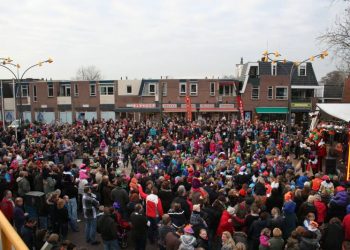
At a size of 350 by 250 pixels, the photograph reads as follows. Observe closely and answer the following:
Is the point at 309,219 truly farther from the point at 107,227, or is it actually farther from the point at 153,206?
the point at 107,227

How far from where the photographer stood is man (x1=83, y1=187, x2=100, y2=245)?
886cm

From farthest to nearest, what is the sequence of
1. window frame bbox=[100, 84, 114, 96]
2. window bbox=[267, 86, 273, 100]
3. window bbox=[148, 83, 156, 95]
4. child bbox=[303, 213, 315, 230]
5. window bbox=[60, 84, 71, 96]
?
window bbox=[60, 84, 71, 96]
window frame bbox=[100, 84, 114, 96]
window bbox=[148, 83, 156, 95]
window bbox=[267, 86, 273, 100]
child bbox=[303, 213, 315, 230]

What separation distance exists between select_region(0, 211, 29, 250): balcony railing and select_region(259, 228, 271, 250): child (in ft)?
18.1

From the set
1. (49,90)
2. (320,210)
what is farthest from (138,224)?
(49,90)

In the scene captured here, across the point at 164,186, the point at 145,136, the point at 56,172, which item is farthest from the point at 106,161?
the point at 145,136

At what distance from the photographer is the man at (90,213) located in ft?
29.1

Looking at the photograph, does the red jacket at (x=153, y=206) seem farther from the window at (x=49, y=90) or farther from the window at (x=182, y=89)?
the window at (x=49, y=90)

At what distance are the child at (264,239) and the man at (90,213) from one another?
4.55 meters

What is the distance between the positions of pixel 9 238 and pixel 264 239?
5.60 meters

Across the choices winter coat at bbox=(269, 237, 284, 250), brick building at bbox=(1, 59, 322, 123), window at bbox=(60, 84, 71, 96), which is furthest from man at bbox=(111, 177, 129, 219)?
window at bbox=(60, 84, 71, 96)

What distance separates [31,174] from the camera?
1129 cm

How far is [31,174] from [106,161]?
4238 millimetres

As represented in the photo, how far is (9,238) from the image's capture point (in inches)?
85.0

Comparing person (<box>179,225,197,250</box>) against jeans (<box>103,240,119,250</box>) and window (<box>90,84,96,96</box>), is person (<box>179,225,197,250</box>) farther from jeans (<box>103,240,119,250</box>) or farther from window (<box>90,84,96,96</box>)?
window (<box>90,84,96,96</box>)
